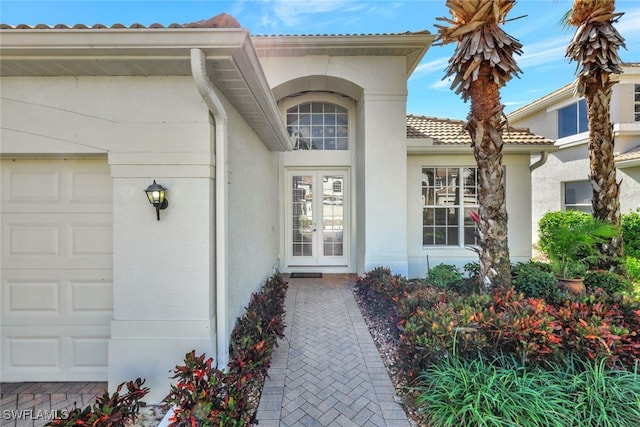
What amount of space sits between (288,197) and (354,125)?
2817 mm

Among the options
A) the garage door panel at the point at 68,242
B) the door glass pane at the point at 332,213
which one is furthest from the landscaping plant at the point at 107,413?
the door glass pane at the point at 332,213

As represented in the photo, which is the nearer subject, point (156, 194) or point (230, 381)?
point (230, 381)

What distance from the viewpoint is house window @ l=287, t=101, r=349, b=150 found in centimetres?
796

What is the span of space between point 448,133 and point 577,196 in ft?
24.6

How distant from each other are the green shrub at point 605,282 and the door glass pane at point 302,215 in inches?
243

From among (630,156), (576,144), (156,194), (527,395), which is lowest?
(527,395)

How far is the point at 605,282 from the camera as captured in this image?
5.34m

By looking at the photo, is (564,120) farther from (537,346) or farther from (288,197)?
(537,346)

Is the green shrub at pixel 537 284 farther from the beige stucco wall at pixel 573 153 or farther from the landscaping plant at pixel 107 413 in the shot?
the beige stucco wall at pixel 573 153

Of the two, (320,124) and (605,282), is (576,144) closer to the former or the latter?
(605,282)

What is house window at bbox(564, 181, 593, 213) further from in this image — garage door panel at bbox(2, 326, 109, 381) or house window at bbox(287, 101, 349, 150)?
garage door panel at bbox(2, 326, 109, 381)

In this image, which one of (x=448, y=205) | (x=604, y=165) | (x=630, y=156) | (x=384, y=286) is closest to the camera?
(x=384, y=286)

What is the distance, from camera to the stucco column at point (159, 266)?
2812mm

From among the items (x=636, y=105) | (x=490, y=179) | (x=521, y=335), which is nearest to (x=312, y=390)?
(x=521, y=335)
